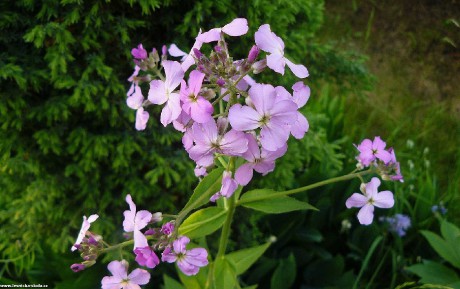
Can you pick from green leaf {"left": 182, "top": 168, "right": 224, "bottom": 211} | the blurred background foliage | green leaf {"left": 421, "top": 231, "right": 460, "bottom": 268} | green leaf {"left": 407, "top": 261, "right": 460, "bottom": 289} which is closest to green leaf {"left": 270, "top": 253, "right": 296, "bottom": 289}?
the blurred background foliage

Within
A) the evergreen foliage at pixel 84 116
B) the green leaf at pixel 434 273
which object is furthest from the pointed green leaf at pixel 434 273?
the evergreen foliage at pixel 84 116

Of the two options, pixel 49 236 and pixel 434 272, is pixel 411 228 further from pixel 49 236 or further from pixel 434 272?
pixel 49 236

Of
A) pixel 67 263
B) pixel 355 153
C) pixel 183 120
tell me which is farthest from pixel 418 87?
pixel 183 120

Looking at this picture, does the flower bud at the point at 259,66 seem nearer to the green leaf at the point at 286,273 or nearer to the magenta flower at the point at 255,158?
the magenta flower at the point at 255,158

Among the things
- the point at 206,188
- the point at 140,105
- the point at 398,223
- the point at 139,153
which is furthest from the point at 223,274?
the point at 398,223

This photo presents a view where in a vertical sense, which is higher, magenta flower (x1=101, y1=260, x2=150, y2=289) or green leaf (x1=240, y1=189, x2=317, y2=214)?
green leaf (x1=240, y1=189, x2=317, y2=214)

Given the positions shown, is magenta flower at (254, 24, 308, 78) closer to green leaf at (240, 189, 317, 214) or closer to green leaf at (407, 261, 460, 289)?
green leaf at (240, 189, 317, 214)
